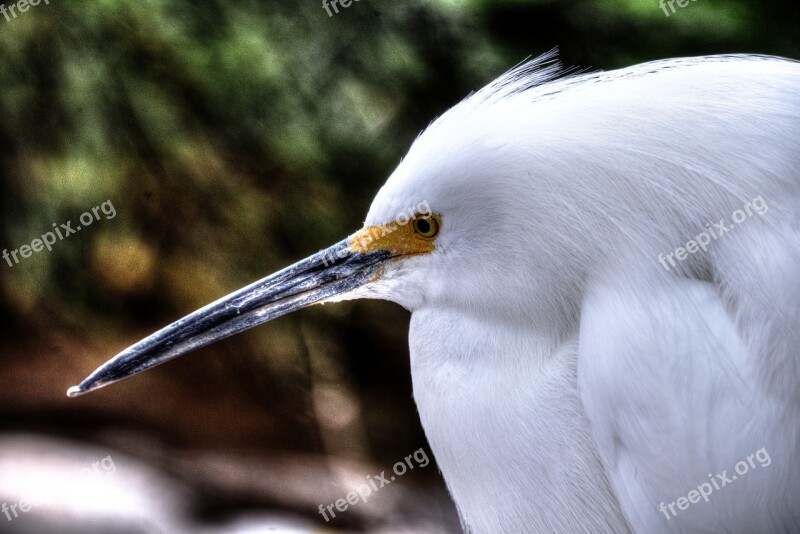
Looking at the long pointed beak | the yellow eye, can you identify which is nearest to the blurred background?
the long pointed beak

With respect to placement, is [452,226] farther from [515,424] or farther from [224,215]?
[224,215]

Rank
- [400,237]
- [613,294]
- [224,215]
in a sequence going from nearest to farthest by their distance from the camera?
[613,294] < [400,237] < [224,215]

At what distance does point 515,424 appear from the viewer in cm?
106

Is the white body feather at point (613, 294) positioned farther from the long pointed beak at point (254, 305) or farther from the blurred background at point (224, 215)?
the blurred background at point (224, 215)

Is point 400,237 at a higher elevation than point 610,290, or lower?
higher

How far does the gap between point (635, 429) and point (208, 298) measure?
4.85 feet

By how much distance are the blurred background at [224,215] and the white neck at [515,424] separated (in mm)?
982

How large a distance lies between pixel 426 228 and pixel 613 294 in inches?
10.6

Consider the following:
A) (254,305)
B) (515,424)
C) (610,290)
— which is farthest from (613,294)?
(254,305)

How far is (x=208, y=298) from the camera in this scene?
2162mm

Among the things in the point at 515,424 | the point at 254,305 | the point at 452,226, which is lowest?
the point at 515,424

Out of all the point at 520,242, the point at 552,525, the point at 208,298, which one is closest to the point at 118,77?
the point at 208,298

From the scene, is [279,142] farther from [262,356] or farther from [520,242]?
[520,242]

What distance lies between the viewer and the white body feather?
925 mm
